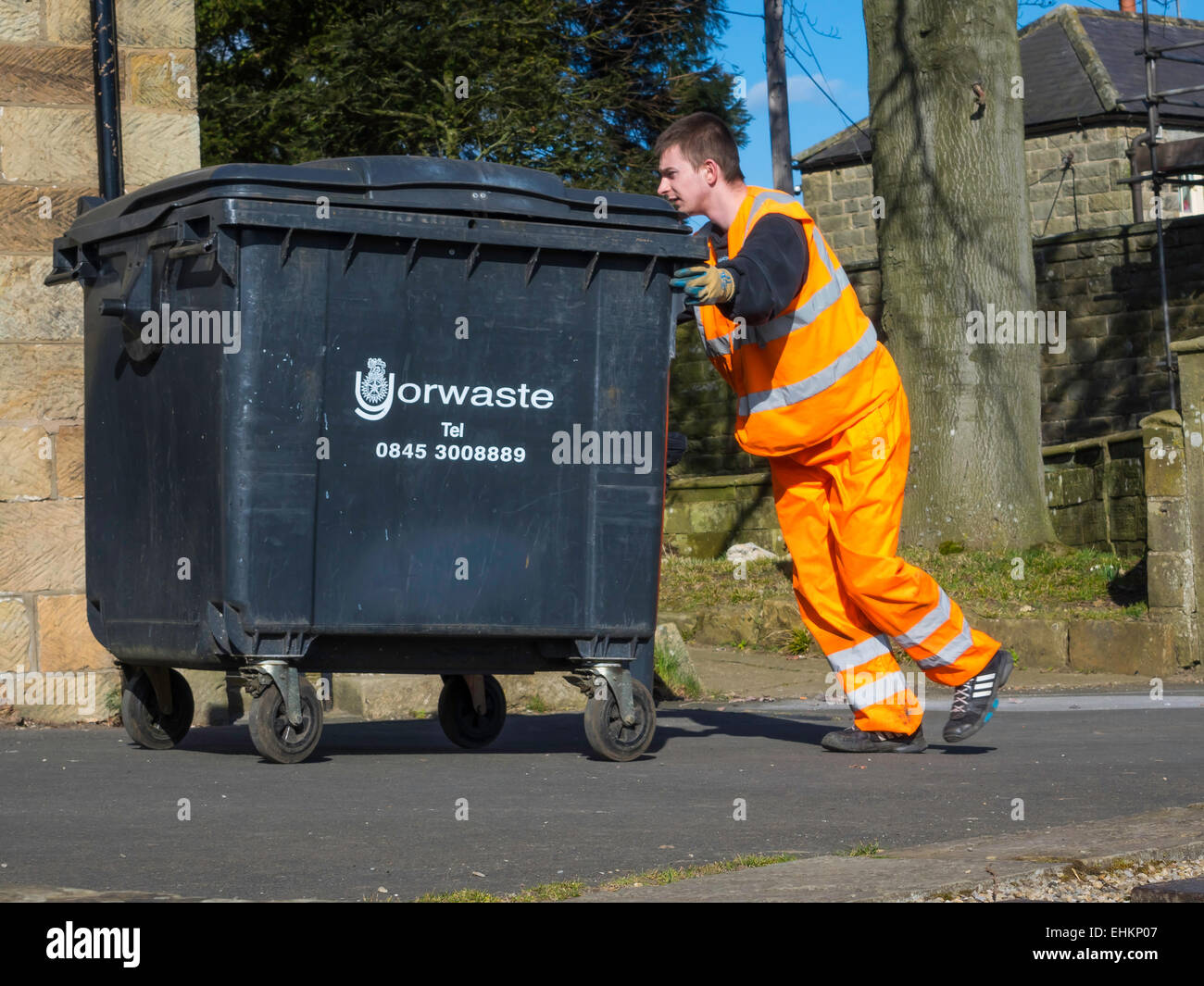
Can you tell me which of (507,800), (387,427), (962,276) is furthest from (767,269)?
(962,276)

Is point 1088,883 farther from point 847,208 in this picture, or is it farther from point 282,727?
point 847,208

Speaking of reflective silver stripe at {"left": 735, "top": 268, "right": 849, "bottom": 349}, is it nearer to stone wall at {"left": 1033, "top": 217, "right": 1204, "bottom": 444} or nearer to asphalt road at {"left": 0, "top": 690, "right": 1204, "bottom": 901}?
asphalt road at {"left": 0, "top": 690, "right": 1204, "bottom": 901}

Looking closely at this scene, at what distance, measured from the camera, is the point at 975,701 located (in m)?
5.27

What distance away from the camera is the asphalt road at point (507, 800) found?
3301 millimetres

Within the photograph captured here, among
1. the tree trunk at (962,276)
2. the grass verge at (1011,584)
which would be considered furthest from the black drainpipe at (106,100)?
the tree trunk at (962,276)

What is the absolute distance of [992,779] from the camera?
15.3 ft

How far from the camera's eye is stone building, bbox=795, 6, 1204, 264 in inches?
1040

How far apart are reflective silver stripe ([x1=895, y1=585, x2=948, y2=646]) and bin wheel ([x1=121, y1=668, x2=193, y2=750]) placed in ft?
7.30

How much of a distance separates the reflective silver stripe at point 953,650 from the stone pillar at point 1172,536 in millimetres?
3939

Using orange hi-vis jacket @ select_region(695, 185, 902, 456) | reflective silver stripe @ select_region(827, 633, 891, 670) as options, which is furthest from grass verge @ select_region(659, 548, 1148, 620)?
orange hi-vis jacket @ select_region(695, 185, 902, 456)

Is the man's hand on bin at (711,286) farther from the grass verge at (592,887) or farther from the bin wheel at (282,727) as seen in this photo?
the grass verge at (592,887)

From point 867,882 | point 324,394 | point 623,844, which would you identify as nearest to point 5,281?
point 324,394

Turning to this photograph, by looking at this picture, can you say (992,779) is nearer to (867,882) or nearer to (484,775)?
(484,775)
